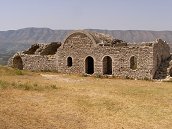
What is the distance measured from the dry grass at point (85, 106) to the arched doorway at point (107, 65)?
20.7 feet

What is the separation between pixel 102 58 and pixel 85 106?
A: 498 inches

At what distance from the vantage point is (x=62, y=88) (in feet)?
69.3

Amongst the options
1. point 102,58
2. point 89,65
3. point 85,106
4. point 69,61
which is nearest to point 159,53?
point 102,58

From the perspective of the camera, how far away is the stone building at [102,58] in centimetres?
2692

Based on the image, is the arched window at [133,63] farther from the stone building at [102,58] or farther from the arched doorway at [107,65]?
the arched doorway at [107,65]

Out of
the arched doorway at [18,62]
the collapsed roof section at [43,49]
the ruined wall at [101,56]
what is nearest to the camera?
the ruined wall at [101,56]

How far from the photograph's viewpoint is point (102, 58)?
1125 inches

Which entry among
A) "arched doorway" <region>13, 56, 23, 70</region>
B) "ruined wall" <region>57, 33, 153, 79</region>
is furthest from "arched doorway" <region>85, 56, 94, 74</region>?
"arched doorway" <region>13, 56, 23, 70</region>

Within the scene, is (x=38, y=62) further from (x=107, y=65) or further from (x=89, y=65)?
(x=107, y=65)

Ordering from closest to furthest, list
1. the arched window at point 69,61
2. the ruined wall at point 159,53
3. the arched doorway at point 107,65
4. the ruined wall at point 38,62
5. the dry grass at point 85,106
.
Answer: the dry grass at point 85,106 → the ruined wall at point 159,53 → the arched doorway at point 107,65 → the arched window at point 69,61 → the ruined wall at point 38,62

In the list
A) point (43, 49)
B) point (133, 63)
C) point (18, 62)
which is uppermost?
point (43, 49)

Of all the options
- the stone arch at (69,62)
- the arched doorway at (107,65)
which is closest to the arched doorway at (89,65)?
the arched doorway at (107,65)

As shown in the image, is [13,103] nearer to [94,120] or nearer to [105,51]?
[94,120]

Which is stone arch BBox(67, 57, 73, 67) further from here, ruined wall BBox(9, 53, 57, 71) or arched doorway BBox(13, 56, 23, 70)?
arched doorway BBox(13, 56, 23, 70)
